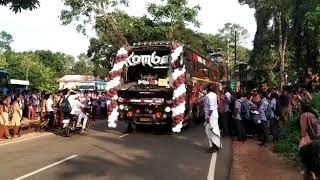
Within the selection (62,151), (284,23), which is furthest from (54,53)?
(62,151)

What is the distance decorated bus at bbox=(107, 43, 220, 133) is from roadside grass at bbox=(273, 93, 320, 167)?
3.83m

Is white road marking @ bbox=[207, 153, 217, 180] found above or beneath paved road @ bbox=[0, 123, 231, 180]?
beneath

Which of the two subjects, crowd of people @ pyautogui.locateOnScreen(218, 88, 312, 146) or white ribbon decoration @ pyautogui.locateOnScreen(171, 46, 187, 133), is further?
white ribbon decoration @ pyautogui.locateOnScreen(171, 46, 187, 133)

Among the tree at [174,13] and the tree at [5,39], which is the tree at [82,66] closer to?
the tree at [5,39]

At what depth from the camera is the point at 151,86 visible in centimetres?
1981

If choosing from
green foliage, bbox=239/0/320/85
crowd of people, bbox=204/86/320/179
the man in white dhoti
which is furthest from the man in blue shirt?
green foliage, bbox=239/0/320/85

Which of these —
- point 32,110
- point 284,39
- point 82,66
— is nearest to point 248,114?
point 32,110

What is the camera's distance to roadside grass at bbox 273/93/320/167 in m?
13.8

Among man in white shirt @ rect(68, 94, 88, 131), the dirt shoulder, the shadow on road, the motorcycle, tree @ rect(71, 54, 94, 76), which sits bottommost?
the dirt shoulder

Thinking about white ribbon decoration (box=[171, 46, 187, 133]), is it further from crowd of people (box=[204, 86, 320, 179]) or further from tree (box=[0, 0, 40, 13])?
tree (box=[0, 0, 40, 13])

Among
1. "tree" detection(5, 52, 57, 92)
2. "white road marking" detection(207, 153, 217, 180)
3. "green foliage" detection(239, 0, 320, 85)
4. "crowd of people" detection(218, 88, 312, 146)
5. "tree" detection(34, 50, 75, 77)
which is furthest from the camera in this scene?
Answer: "tree" detection(34, 50, 75, 77)

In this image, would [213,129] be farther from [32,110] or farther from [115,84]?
[32,110]

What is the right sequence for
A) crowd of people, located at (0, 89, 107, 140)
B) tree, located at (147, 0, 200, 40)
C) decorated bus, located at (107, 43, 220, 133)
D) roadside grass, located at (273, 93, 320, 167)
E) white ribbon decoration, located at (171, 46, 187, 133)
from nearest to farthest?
roadside grass, located at (273, 93, 320, 167) → crowd of people, located at (0, 89, 107, 140) → white ribbon decoration, located at (171, 46, 187, 133) → decorated bus, located at (107, 43, 220, 133) → tree, located at (147, 0, 200, 40)

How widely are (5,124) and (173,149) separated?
7.02 meters
